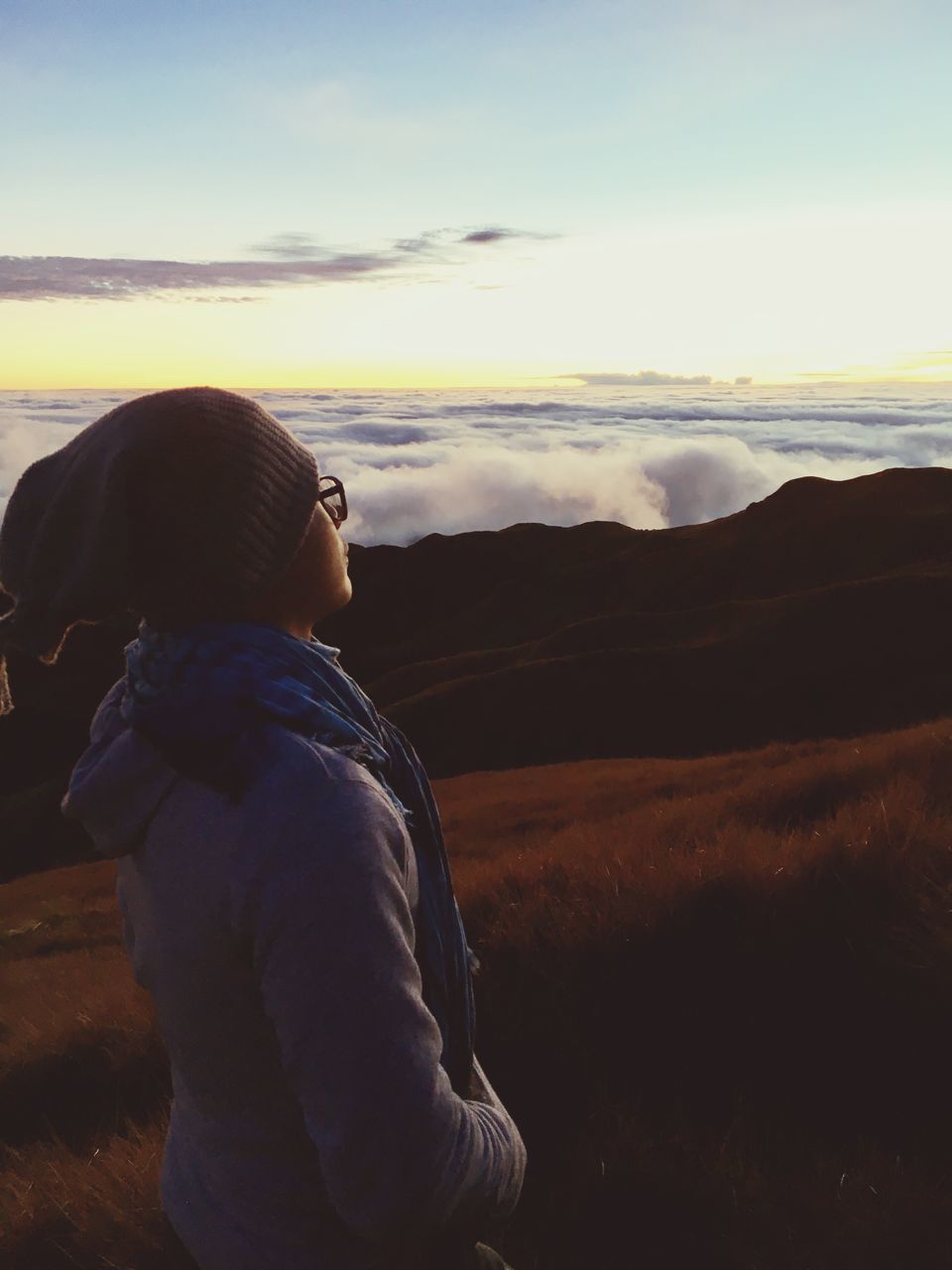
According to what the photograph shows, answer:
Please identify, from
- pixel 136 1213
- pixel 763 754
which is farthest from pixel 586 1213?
pixel 763 754

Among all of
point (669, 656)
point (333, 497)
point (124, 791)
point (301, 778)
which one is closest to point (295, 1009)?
point (301, 778)

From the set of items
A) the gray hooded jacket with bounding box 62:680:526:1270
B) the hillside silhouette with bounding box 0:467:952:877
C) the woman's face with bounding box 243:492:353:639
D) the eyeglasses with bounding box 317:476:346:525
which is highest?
the eyeglasses with bounding box 317:476:346:525

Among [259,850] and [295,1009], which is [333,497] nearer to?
[259,850]

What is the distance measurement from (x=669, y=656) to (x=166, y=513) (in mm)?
63351

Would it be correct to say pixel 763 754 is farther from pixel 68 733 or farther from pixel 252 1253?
pixel 68 733

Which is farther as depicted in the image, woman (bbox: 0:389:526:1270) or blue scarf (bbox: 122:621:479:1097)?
blue scarf (bbox: 122:621:479:1097)

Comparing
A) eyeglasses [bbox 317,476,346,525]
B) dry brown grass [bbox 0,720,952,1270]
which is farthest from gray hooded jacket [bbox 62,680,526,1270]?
dry brown grass [bbox 0,720,952,1270]

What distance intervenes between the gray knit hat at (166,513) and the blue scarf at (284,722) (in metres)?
0.10

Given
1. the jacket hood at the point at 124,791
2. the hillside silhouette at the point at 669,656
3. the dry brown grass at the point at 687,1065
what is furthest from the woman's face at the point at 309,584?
the dry brown grass at the point at 687,1065

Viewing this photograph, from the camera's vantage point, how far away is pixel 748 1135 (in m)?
3.34

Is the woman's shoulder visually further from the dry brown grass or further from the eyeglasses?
the dry brown grass

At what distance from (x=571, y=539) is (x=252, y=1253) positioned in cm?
17018

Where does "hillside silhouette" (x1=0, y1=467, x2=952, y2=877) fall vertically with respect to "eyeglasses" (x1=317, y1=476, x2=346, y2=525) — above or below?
below

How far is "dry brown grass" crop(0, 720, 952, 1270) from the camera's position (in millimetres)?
3051
